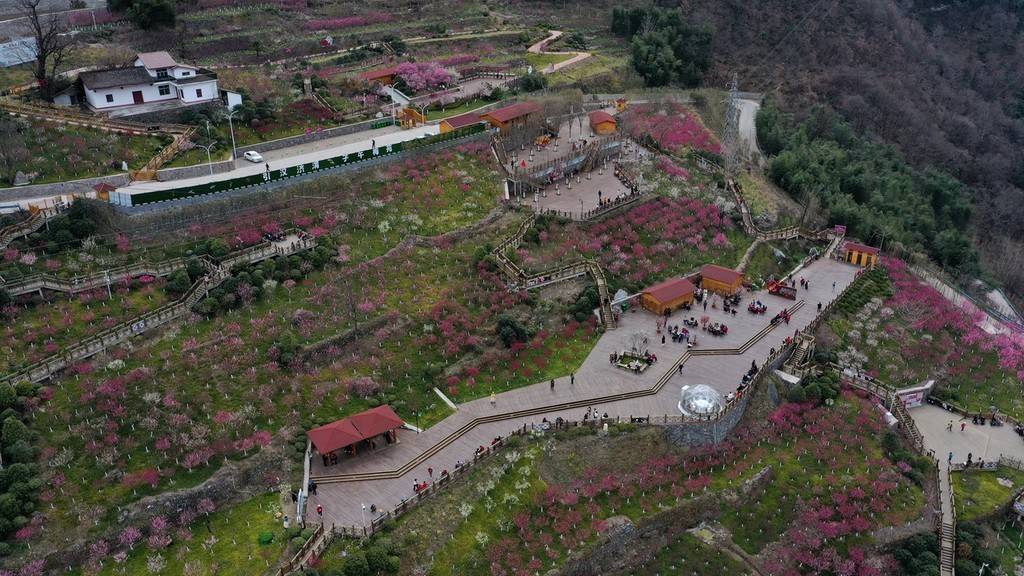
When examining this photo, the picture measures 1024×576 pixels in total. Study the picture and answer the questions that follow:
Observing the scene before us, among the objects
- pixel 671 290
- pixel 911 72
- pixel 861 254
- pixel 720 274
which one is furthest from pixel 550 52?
pixel 911 72

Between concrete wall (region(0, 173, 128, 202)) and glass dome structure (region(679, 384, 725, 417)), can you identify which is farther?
concrete wall (region(0, 173, 128, 202))

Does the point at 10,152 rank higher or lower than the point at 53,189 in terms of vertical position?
higher

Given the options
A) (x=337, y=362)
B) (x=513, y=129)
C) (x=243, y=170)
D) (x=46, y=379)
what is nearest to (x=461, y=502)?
(x=337, y=362)

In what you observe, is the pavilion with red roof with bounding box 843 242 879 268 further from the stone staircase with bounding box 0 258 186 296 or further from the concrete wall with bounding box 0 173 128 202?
the concrete wall with bounding box 0 173 128 202

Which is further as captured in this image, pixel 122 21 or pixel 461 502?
pixel 122 21

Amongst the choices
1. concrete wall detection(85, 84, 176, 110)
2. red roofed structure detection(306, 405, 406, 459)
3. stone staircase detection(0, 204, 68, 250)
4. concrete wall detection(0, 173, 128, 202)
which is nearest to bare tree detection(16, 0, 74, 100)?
concrete wall detection(85, 84, 176, 110)

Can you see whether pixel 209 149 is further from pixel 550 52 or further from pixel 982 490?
pixel 982 490

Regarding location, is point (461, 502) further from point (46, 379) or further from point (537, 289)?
point (46, 379)
